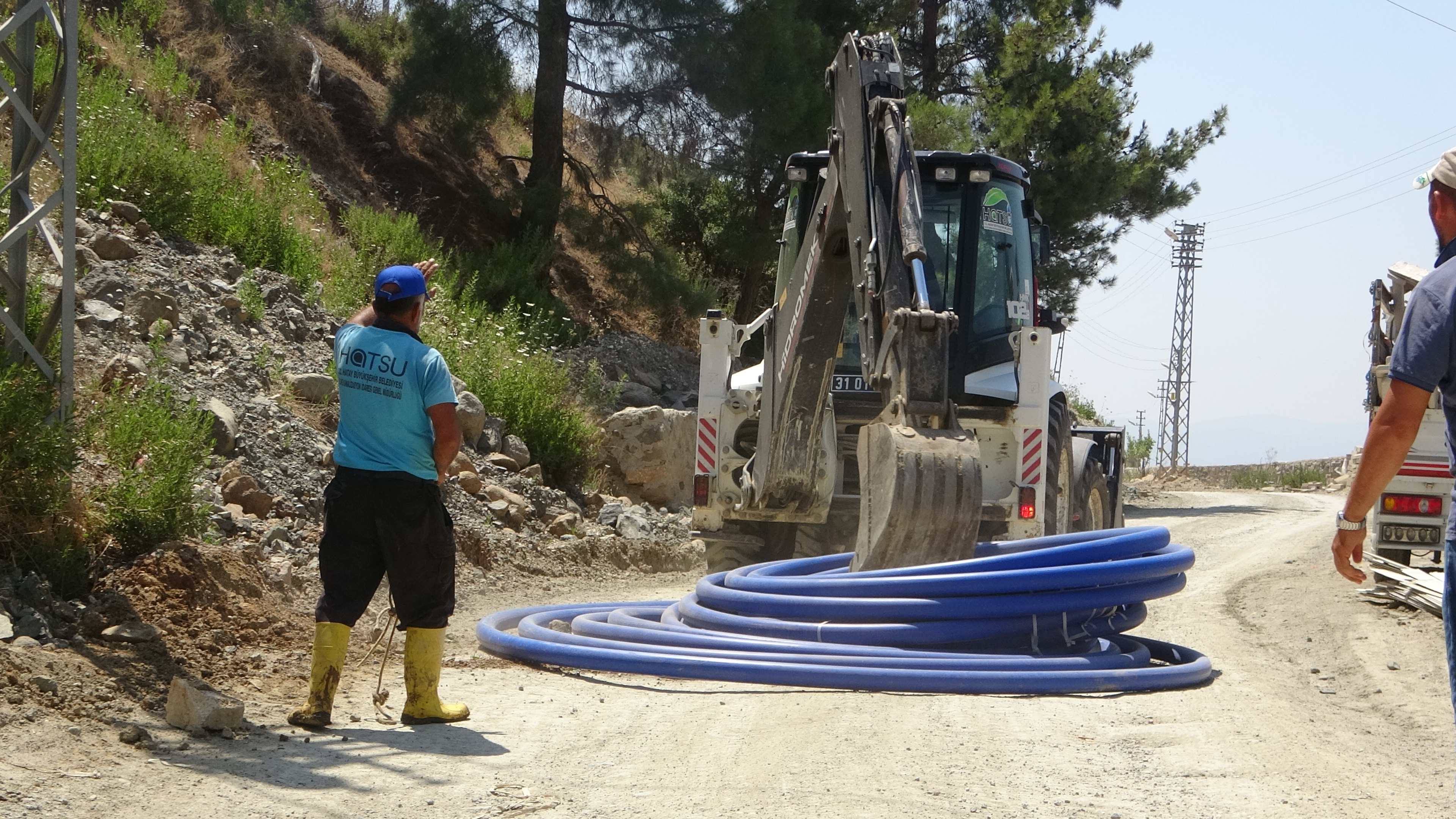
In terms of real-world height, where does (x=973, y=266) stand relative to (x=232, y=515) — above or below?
above

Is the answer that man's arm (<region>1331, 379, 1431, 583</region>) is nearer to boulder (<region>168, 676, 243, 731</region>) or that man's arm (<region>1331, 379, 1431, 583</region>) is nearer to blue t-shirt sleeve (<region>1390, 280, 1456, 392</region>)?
blue t-shirt sleeve (<region>1390, 280, 1456, 392</region>)

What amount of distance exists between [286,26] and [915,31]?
34.0ft

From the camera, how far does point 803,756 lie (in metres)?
4.47

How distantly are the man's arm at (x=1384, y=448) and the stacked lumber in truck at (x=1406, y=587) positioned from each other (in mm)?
5470

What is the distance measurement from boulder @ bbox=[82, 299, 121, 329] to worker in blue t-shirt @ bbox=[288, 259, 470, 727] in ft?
15.3

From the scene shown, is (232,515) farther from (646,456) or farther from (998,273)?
(646,456)

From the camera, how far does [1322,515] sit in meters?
20.3

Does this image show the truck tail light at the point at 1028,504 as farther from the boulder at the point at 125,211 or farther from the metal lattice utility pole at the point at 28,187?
the boulder at the point at 125,211

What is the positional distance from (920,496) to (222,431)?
16.6 feet

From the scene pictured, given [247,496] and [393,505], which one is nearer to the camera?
[393,505]

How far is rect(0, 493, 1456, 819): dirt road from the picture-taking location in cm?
387

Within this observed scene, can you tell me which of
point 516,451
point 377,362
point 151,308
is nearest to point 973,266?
point 516,451

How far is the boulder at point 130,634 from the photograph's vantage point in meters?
5.57

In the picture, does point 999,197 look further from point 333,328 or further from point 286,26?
point 286,26
